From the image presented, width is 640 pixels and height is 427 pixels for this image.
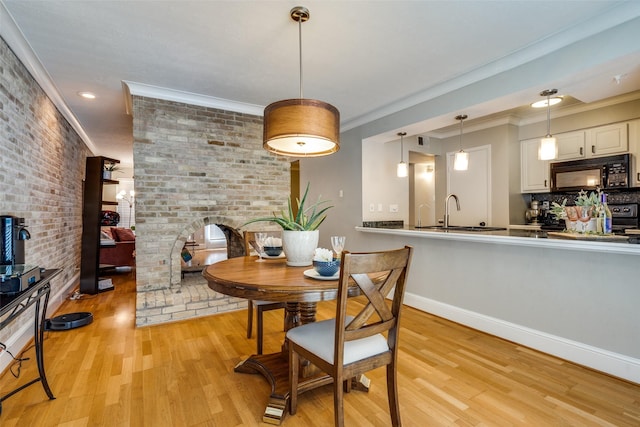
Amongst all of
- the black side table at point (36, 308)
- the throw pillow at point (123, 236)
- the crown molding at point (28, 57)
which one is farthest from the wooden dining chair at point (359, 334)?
the throw pillow at point (123, 236)

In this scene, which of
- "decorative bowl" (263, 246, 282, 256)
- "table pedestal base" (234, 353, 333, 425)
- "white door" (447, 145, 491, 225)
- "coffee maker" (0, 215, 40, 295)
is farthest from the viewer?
"white door" (447, 145, 491, 225)

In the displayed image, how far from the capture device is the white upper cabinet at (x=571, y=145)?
3861mm

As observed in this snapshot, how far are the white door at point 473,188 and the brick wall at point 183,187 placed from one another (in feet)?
10.3

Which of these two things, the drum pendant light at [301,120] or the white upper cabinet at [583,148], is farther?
the white upper cabinet at [583,148]

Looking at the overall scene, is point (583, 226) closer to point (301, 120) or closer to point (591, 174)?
point (591, 174)

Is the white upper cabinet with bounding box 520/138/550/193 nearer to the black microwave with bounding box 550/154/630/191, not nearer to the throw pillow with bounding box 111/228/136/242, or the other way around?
the black microwave with bounding box 550/154/630/191

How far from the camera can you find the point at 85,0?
1924mm

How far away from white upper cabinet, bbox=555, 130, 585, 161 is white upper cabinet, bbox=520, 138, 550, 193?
0.23 m

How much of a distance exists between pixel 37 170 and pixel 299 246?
2.88 m

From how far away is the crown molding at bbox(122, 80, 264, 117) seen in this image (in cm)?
321

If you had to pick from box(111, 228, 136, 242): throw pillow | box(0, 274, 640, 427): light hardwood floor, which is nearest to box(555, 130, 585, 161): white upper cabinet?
box(0, 274, 640, 427): light hardwood floor

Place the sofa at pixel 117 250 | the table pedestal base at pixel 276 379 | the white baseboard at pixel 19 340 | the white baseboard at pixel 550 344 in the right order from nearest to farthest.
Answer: the table pedestal base at pixel 276 379, the white baseboard at pixel 550 344, the white baseboard at pixel 19 340, the sofa at pixel 117 250

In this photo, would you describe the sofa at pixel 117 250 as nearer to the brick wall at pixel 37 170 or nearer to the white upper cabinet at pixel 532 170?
the brick wall at pixel 37 170

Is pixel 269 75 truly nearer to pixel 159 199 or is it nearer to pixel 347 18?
pixel 347 18
